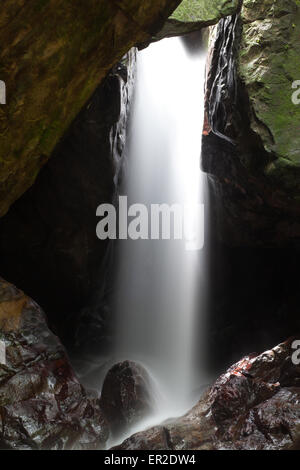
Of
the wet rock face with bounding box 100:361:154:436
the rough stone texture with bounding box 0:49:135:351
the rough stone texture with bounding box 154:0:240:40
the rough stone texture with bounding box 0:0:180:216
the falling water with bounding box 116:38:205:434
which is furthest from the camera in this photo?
the falling water with bounding box 116:38:205:434

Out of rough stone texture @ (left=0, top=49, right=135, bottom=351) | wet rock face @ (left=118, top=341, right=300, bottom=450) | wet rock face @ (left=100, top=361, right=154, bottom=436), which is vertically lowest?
wet rock face @ (left=100, top=361, right=154, bottom=436)

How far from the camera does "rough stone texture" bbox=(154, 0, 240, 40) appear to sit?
590 centimetres

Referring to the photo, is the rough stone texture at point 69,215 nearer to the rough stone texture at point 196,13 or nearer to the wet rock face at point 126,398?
the rough stone texture at point 196,13

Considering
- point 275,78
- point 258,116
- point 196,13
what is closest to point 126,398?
point 258,116

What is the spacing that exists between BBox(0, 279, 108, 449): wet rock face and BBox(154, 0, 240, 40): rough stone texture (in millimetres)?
5056

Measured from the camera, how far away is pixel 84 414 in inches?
195

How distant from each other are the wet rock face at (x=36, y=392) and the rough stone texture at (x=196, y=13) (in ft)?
16.6

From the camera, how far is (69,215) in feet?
29.1

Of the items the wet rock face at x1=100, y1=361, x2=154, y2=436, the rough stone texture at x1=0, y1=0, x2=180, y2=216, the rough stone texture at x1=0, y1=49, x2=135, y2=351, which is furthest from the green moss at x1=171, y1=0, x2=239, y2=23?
the wet rock face at x1=100, y1=361, x2=154, y2=436

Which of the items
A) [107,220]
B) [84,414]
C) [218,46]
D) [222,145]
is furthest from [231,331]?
[218,46]

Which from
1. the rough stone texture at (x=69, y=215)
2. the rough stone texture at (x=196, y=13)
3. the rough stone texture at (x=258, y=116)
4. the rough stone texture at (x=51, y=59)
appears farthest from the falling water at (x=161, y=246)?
the rough stone texture at (x=51, y=59)

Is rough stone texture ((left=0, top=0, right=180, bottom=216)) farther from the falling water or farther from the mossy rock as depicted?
the falling water

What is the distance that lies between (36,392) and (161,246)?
7.16m

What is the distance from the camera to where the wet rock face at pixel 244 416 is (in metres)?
4.29
